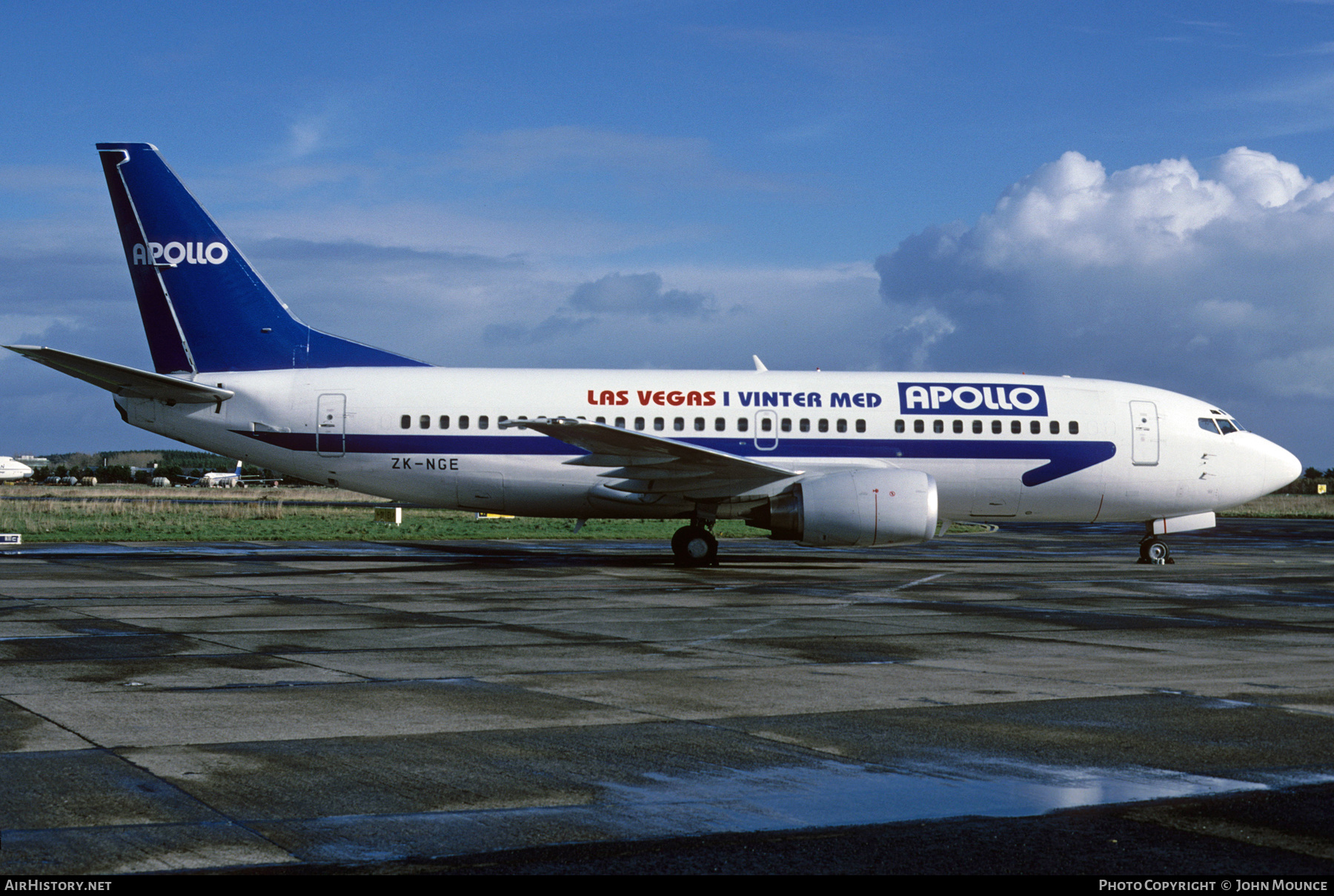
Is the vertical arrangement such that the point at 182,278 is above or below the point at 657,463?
above

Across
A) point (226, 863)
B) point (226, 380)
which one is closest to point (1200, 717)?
point (226, 863)

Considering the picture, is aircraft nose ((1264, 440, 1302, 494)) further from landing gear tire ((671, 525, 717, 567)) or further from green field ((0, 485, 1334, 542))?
green field ((0, 485, 1334, 542))

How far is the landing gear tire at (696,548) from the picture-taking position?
22.6 meters

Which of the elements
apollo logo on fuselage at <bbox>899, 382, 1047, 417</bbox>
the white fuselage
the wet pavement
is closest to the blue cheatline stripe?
the white fuselage

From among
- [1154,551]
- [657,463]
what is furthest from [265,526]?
[1154,551]

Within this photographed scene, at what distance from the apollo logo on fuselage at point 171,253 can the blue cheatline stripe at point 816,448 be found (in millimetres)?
3692

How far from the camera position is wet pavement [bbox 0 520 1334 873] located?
5.32 meters

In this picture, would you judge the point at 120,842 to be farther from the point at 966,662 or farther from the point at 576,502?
the point at 576,502

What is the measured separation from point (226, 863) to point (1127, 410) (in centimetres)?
2253

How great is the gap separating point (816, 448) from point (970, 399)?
11.2 feet

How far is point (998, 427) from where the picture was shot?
2345 cm

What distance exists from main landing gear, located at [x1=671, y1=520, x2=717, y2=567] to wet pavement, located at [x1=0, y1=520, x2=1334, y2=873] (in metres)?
4.61

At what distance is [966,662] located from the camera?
10938 millimetres

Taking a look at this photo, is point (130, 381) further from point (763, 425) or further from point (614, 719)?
point (614, 719)
